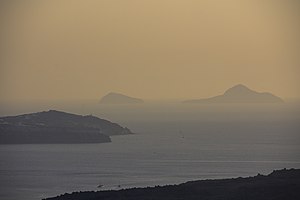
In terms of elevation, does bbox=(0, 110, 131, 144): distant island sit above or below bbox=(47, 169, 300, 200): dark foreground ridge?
above

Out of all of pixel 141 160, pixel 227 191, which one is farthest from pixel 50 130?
→ pixel 227 191


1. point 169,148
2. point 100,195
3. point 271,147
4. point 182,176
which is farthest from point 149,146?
point 100,195

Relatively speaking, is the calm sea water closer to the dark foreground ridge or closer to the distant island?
the distant island

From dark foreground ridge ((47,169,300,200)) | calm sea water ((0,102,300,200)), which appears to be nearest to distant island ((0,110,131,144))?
calm sea water ((0,102,300,200))

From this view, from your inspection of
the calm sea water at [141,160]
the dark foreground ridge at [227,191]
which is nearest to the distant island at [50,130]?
the calm sea water at [141,160]

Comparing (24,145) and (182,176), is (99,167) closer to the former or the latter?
(182,176)
